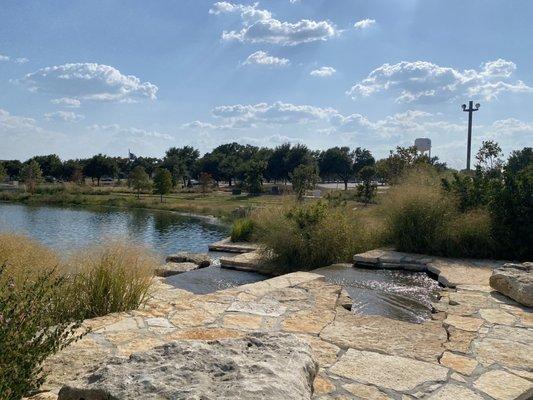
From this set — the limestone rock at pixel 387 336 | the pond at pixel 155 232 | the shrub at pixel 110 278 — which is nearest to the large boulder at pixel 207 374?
the limestone rock at pixel 387 336

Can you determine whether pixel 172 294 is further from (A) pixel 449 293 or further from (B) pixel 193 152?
→ (B) pixel 193 152

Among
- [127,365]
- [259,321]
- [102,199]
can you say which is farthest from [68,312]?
[102,199]

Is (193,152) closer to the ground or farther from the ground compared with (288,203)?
farther from the ground

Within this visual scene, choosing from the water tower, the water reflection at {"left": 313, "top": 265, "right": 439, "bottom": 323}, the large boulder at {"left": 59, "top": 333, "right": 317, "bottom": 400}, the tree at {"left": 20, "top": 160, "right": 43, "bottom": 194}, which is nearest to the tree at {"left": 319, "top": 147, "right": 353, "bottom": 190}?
the tree at {"left": 20, "top": 160, "right": 43, "bottom": 194}

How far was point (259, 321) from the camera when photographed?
11.6 ft

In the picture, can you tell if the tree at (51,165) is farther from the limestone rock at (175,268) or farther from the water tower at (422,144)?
the limestone rock at (175,268)

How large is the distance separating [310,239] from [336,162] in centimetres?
3897

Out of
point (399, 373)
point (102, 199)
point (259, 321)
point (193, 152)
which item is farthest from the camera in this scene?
point (193, 152)

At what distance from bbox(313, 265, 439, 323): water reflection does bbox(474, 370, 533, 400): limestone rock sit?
147 cm

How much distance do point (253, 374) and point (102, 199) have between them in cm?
3463

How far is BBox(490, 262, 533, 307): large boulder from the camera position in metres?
4.29

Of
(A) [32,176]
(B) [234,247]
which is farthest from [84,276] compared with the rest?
(A) [32,176]

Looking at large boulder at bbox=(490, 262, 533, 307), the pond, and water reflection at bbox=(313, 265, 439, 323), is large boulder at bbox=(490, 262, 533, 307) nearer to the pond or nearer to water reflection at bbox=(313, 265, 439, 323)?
water reflection at bbox=(313, 265, 439, 323)

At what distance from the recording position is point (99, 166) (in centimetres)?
5025
